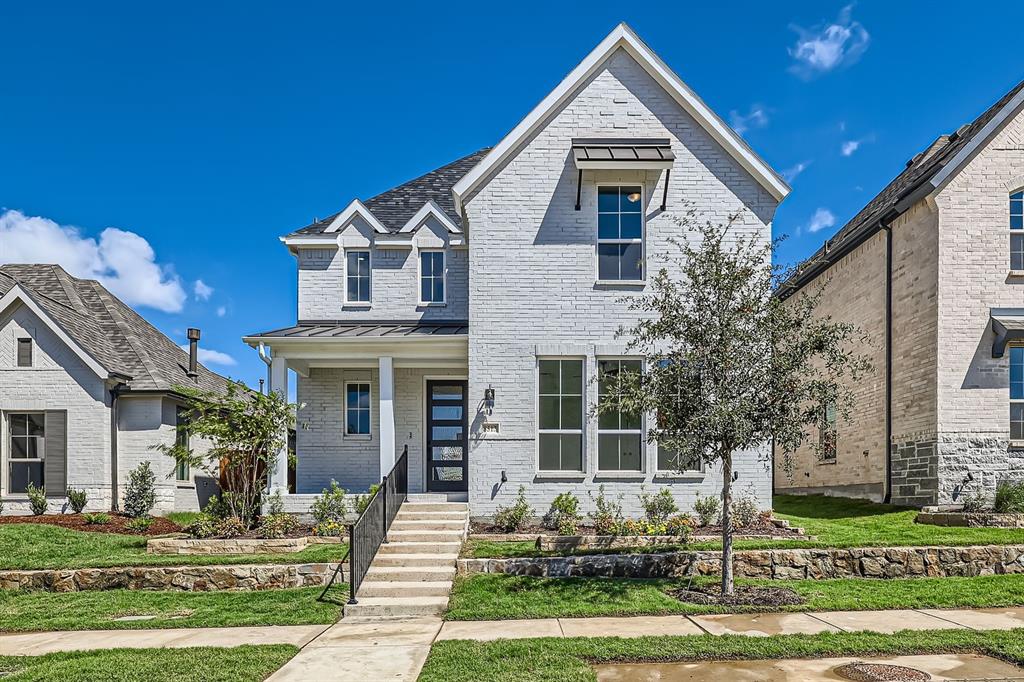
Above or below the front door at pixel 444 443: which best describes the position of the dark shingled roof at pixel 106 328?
above

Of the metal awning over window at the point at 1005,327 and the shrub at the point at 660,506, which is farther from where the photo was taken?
the metal awning over window at the point at 1005,327

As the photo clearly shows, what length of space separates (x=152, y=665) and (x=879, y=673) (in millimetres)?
6425

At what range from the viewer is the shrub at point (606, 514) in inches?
448

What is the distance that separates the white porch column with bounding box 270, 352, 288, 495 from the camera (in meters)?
12.8

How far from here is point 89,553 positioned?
37.2 ft

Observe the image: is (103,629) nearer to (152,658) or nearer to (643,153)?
(152,658)

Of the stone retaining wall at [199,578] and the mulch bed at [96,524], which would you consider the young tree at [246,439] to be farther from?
the mulch bed at [96,524]

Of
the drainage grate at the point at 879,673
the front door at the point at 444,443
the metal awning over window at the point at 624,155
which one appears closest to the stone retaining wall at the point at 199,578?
the front door at the point at 444,443

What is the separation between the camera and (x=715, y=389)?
869cm

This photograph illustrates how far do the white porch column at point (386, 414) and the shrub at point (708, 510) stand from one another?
5559mm

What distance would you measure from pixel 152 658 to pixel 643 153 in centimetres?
1040

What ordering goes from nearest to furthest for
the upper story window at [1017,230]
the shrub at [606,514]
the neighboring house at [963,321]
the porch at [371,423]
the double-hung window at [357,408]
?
1. the shrub at [606,514]
2. the neighboring house at [963,321]
3. the upper story window at [1017,230]
4. the porch at [371,423]
5. the double-hung window at [357,408]

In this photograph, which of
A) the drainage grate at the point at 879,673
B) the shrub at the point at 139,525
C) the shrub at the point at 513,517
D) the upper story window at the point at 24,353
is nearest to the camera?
the drainage grate at the point at 879,673

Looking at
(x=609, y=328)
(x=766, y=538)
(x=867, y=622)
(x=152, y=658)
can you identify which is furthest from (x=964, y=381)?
(x=152, y=658)
